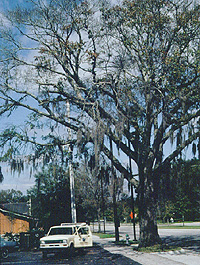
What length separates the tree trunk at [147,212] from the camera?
18.9 m

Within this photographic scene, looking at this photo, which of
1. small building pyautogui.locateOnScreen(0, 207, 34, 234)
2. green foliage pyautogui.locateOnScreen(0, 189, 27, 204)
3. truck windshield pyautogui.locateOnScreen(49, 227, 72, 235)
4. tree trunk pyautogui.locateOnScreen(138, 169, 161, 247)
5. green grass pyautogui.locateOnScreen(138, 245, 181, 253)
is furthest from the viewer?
green foliage pyautogui.locateOnScreen(0, 189, 27, 204)

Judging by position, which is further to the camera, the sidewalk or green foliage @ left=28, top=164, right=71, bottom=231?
green foliage @ left=28, top=164, right=71, bottom=231

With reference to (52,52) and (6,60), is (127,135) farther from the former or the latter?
(6,60)

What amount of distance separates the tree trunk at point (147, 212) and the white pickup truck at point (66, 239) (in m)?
3.12

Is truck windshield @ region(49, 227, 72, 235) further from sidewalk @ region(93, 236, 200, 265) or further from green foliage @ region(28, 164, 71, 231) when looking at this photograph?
green foliage @ region(28, 164, 71, 231)

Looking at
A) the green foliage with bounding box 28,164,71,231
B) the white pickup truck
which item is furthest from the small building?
the white pickup truck

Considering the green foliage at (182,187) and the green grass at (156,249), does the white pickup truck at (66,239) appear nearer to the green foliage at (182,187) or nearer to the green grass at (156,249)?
the green grass at (156,249)

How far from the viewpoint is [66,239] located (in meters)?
18.5

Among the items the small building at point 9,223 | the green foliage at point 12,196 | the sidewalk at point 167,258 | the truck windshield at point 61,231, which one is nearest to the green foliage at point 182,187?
the sidewalk at point 167,258

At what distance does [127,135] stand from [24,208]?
134ft

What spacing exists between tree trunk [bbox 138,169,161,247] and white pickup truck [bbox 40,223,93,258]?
10.2 feet

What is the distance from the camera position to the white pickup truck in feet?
60.3

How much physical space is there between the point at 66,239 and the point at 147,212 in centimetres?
427

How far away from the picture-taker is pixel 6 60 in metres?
20.5
